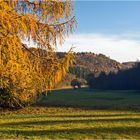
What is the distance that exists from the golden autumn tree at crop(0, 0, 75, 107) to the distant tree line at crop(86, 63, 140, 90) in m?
108

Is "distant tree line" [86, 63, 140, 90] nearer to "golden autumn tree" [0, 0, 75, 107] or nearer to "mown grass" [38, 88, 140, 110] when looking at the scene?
"mown grass" [38, 88, 140, 110]

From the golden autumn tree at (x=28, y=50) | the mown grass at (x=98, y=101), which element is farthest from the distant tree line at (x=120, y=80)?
the golden autumn tree at (x=28, y=50)

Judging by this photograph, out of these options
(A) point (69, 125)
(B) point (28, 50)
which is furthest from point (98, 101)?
(B) point (28, 50)

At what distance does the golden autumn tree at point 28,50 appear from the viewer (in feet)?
46.9

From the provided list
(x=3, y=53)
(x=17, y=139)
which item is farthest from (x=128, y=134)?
(x=3, y=53)

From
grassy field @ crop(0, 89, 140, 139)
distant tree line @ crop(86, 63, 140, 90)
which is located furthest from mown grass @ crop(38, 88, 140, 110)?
distant tree line @ crop(86, 63, 140, 90)

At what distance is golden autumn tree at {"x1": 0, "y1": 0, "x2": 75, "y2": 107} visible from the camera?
14297 mm

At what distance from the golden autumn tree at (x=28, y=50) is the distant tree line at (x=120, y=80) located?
10775 centimetres

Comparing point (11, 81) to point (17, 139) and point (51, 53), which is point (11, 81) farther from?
point (17, 139)

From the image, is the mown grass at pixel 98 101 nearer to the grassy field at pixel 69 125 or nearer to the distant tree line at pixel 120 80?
the grassy field at pixel 69 125

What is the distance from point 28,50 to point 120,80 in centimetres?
12174

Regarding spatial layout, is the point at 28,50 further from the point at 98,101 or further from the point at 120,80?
the point at 120,80

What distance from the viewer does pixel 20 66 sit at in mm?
14766

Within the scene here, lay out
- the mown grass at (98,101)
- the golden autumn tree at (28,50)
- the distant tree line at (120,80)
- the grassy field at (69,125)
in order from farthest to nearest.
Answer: the distant tree line at (120,80) < the mown grass at (98,101) < the grassy field at (69,125) < the golden autumn tree at (28,50)
